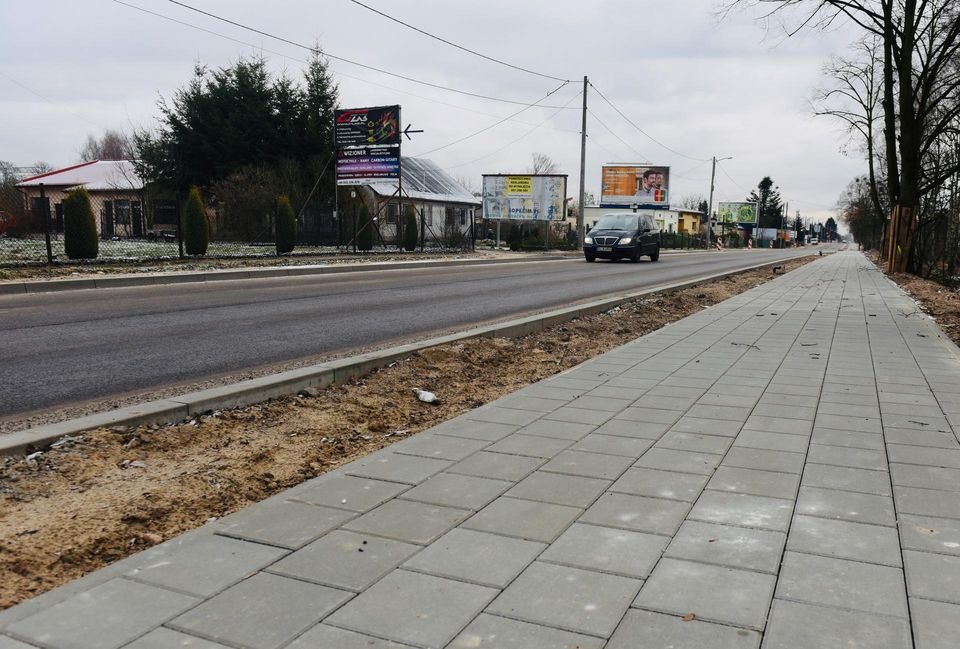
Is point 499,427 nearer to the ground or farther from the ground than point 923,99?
nearer to the ground

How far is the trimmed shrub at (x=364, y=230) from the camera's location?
101ft

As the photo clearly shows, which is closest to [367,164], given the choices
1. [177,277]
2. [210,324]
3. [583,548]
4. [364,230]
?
[364,230]

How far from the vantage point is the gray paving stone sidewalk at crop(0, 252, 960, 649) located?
2.36m

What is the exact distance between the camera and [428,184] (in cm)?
5600

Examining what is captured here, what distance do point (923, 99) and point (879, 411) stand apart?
23919mm

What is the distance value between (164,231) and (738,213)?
10301 centimetres

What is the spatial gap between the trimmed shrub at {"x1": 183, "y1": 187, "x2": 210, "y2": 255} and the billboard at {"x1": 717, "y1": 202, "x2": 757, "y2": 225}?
10996 cm

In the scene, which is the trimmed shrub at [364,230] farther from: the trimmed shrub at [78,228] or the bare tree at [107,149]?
the bare tree at [107,149]

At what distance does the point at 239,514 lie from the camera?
10.9ft

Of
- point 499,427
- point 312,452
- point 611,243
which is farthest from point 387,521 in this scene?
point 611,243

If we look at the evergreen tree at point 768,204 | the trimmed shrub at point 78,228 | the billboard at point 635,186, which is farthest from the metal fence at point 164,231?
the evergreen tree at point 768,204

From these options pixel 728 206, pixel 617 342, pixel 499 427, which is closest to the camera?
pixel 499 427

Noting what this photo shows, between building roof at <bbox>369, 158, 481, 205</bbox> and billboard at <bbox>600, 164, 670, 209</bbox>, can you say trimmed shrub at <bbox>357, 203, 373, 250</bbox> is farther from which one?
billboard at <bbox>600, 164, 670, 209</bbox>

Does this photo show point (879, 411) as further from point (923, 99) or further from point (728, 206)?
point (728, 206)
